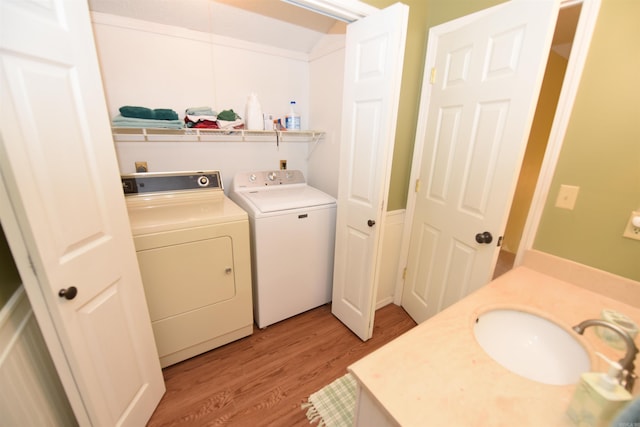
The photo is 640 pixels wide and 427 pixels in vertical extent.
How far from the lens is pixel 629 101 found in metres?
1.06

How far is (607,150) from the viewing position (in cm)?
113

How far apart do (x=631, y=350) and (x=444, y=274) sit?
3.78 feet

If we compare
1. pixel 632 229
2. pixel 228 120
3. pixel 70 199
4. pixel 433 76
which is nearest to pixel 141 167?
pixel 228 120

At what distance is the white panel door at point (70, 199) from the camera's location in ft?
2.38

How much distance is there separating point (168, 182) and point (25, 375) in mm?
1189

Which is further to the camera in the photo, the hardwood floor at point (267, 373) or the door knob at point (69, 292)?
the hardwood floor at point (267, 373)

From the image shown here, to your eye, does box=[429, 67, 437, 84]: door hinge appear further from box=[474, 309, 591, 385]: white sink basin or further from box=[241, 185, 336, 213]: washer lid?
box=[474, 309, 591, 385]: white sink basin

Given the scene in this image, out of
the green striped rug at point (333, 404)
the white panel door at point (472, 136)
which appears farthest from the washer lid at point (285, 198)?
the green striped rug at point (333, 404)

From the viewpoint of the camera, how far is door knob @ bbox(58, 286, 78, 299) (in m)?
0.85

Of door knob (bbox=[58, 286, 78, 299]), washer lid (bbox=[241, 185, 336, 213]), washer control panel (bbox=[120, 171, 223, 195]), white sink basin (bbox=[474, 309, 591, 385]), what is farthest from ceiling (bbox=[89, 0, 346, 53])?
white sink basin (bbox=[474, 309, 591, 385])

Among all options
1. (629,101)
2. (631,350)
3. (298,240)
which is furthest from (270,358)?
(629,101)

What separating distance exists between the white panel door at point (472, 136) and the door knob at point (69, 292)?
1828mm

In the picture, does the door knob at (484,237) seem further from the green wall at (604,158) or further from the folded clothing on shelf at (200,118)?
the folded clothing on shelf at (200,118)

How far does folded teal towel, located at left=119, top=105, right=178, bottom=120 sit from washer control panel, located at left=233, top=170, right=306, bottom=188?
2.03 ft
